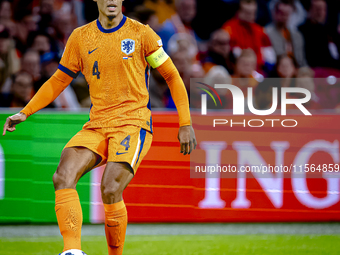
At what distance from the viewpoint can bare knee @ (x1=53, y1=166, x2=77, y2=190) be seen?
3.11 meters

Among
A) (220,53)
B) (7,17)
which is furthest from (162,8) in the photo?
(7,17)

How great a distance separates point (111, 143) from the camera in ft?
10.9

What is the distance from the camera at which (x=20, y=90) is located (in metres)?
5.65

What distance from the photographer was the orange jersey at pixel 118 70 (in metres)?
3.37

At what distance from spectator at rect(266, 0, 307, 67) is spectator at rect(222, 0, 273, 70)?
0.19m

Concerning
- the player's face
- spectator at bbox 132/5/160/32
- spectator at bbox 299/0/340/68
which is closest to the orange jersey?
the player's face

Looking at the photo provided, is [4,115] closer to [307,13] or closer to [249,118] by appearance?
[249,118]

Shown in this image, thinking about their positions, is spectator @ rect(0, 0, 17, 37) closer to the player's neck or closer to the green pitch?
the green pitch

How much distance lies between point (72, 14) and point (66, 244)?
4.67 meters

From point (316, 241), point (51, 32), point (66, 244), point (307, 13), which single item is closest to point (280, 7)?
point (307, 13)

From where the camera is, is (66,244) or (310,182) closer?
(66,244)

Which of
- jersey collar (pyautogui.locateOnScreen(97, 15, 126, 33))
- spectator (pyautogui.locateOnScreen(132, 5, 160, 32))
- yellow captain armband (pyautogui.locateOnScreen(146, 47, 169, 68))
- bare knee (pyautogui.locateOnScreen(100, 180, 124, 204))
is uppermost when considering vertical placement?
spectator (pyautogui.locateOnScreen(132, 5, 160, 32))

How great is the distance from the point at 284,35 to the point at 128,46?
437cm

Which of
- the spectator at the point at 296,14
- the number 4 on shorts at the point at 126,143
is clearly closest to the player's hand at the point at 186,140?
the number 4 on shorts at the point at 126,143
